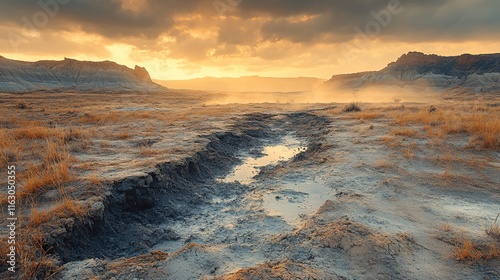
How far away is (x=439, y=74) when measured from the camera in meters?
82.1

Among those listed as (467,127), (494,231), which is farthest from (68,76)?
(494,231)

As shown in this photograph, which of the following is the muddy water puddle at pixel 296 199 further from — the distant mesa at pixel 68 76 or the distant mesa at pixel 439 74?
the distant mesa at pixel 68 76

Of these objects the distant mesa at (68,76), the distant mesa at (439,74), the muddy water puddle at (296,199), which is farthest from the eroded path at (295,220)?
the distant mesa at (68,76)

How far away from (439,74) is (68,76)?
111051 mm

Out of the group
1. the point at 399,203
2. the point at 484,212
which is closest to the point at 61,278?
the point at 399,203

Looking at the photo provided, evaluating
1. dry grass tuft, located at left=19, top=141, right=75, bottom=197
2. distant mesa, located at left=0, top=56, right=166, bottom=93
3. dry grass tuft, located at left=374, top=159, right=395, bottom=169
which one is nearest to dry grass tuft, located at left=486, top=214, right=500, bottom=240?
dry grass tuft, located at left=374, top=159, right=395, bottom=169

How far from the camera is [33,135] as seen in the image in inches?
433

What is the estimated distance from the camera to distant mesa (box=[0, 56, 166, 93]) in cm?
7969

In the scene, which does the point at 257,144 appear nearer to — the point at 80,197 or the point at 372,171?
the point at 372,171

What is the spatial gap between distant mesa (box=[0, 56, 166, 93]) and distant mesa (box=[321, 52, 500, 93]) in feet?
237

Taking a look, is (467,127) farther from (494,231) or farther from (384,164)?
(494,231)

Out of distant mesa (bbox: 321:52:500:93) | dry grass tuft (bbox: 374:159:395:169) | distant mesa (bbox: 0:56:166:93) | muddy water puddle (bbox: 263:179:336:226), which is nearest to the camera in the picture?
muddy water puddle (bbox: 263:179:336:226)

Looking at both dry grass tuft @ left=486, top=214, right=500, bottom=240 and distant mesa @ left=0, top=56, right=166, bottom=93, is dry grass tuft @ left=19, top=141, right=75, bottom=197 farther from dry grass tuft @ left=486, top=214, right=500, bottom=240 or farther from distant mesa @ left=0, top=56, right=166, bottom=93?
distant mesa @ left=0, top=56, right=166, bottom=93

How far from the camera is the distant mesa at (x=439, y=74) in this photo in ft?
223
